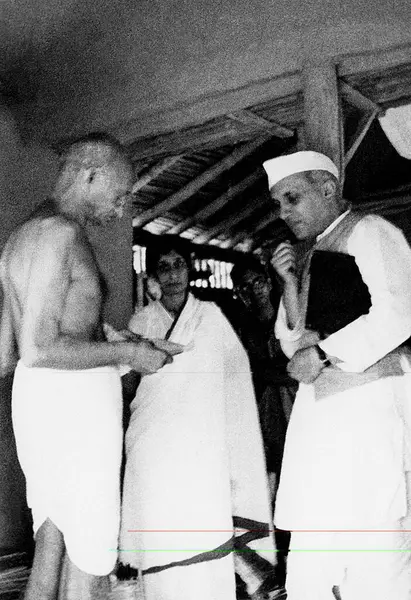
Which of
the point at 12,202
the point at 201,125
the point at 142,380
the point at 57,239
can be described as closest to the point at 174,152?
the point at 201,125

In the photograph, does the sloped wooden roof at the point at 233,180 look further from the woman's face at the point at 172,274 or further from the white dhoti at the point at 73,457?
the white dhoti at the point at 73,457

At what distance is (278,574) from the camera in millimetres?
3459

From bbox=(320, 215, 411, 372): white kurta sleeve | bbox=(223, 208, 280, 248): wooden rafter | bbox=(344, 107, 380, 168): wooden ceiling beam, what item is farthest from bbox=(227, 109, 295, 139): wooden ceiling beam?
bbox=(223, 208, 280, 248): wooden rafter

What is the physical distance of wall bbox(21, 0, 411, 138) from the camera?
9.35ft

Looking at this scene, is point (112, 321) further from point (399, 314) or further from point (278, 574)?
point (399, 314)

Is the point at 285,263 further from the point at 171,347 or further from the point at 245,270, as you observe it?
the point at 245,270

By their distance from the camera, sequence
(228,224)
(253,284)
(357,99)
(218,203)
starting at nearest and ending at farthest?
(357,99) → (253,284) → (218,203) → (228,224)

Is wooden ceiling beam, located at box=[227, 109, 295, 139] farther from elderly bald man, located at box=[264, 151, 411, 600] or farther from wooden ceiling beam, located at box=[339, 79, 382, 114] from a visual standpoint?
elderly bald man, located at box=[264, 151, 411, 600]

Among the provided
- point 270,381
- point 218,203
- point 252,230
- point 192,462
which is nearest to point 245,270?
point 270,381

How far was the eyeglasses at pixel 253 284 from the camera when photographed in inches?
163

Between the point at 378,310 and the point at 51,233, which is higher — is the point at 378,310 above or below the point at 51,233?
below

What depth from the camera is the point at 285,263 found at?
2605mm

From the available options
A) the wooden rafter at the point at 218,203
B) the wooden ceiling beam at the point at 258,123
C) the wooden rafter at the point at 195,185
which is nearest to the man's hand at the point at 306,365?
the wooden ceiling beam at the point at 258,123

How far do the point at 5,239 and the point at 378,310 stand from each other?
6.31 ft
